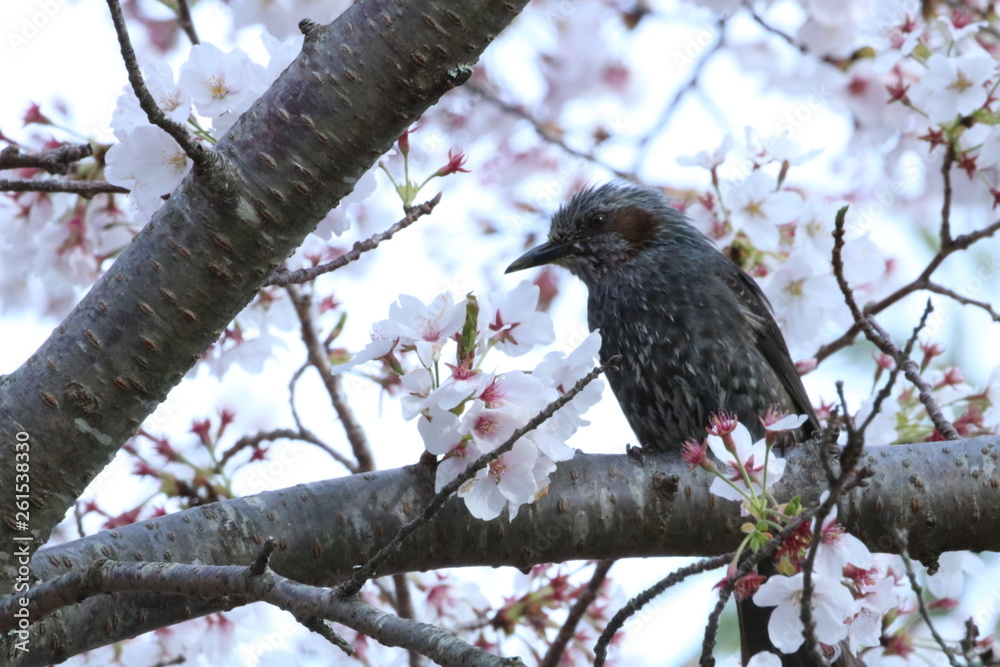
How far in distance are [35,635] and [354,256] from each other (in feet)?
3.25

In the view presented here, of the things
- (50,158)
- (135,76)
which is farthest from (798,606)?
(50,158)

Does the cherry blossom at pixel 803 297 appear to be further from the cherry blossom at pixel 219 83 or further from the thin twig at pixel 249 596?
the thin twig at pixel 249 596

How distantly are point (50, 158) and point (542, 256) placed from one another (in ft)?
6.57

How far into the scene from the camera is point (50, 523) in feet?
5.55

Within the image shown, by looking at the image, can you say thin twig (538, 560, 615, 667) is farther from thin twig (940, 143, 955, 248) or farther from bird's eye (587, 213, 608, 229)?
bird's eye (587, 213, 608, 229)

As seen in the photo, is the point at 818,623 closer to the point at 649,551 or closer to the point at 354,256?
the point at 649,551

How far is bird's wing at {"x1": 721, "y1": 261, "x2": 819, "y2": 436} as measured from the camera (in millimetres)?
3400

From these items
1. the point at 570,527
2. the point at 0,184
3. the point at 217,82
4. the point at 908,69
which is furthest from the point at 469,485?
the point at 908,69

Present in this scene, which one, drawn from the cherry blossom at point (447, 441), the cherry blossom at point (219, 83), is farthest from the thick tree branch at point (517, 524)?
the cherry blossom at point (219, 83)

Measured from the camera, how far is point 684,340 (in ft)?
10.9

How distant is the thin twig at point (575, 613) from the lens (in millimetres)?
2787

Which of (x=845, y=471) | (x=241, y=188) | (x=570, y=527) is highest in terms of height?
(x=241, y=188)

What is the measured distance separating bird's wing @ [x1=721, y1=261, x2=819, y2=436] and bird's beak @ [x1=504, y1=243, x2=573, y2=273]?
660mm

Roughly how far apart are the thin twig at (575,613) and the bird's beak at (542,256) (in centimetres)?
131
